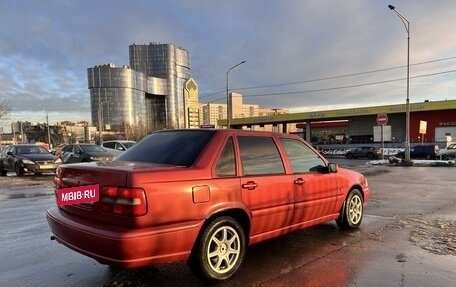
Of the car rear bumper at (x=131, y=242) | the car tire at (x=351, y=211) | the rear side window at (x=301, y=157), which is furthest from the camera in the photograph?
the car tire at (x=351, y=211)

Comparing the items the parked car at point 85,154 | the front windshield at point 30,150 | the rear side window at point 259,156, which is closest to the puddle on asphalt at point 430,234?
the rear side window at point 259,156

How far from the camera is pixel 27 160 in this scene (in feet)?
62.8

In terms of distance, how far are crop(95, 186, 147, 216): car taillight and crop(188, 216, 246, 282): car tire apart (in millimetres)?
803

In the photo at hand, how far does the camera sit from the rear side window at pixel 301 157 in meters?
5.83

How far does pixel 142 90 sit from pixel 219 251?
8550 centimetres

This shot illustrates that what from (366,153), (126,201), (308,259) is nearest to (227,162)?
(126,201)

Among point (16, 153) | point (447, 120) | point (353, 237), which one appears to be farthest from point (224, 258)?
point (447, 120)

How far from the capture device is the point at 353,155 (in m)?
47.2

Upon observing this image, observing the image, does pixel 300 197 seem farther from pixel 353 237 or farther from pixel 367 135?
pixel 367 135

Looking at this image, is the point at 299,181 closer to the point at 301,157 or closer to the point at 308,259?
the point at 301,157

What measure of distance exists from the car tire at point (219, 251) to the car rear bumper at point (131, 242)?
17cm

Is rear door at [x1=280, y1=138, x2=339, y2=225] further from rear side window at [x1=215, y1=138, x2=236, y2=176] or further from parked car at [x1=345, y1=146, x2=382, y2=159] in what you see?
parked car at [x1=345, y1=146, x2=382, y2=159]

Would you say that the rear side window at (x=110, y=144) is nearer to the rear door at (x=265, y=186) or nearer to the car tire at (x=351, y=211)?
the car tire at (x=351, y=211)

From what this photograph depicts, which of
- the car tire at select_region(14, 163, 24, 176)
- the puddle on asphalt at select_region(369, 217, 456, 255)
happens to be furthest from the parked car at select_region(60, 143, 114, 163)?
the puddle on asphalt at select_region(369, 217, 456, 255)
